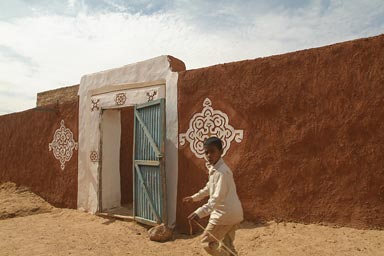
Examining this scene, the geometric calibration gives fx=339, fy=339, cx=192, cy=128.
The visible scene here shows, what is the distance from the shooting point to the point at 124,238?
4.95 m

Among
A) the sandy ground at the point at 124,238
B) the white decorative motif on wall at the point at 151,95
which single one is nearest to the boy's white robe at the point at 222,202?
the sandy ground at the point at 124,238

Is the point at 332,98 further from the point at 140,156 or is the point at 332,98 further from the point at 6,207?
the point at 6,207

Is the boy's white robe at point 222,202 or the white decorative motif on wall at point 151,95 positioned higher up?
the white decorative motif on wall at point 151,95

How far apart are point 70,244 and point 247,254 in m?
2.46

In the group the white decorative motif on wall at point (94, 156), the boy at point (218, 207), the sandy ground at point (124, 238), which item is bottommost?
the sandy ground at point (124, 238)

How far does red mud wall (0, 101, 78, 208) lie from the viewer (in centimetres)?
687

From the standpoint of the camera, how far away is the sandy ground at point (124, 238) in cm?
349

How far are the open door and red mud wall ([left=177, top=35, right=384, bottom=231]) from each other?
0.71m

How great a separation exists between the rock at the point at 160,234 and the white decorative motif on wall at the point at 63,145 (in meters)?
2.90

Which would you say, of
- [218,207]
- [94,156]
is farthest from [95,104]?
[218,207]

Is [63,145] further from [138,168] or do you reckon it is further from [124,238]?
[124,238]

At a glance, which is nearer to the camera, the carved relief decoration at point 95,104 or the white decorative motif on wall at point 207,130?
the white decorative motif on wall at point 207,130

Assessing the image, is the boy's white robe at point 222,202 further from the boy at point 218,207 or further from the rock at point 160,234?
the rock at point 160,234

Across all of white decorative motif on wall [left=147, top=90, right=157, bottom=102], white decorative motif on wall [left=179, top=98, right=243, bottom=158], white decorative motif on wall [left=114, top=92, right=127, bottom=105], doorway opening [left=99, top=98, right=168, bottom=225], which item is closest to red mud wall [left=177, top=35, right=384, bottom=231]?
white decorative motif on wall [left=179, top=98, right=243, bottom=158]
